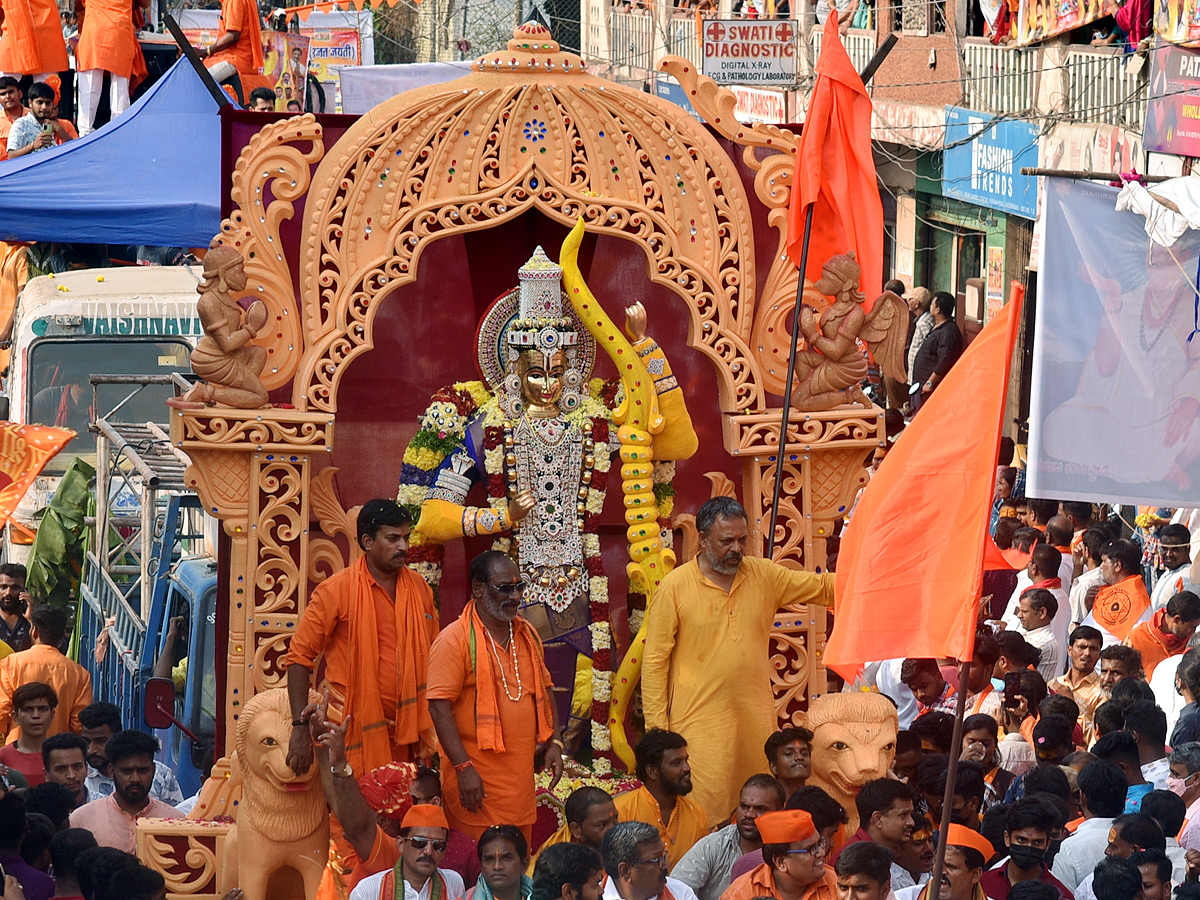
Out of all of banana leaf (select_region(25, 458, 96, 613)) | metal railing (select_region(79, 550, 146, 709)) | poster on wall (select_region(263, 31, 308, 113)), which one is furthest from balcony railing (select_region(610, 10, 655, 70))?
metal railing (select_region(79, 550, 146, 709))

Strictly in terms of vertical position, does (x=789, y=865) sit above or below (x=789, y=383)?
below

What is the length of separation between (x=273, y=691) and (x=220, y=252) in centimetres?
184

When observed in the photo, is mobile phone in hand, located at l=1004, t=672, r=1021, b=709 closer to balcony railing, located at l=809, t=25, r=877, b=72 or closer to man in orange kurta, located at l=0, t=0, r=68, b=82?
man in orange kurta, located at l=0, t=0, r=68, b=82

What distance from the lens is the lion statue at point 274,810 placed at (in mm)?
7316

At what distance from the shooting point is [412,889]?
648 cm

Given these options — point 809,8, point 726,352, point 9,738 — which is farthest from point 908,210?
point 9,738

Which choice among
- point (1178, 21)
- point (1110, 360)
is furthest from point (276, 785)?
point (1178, 21)

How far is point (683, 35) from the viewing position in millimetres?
27016

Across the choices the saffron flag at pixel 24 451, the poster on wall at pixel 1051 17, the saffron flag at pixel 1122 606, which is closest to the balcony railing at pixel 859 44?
the poster on wall at pixel 1051 17

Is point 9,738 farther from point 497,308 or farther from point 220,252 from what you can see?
point 497,308

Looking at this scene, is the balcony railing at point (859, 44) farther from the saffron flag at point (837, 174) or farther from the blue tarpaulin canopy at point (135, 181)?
the saffron flag at point (837, 174)

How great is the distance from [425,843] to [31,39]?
43.4ft

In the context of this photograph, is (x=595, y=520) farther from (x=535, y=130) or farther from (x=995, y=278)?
(x=995, y=278)

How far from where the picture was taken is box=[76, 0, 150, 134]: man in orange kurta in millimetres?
17938
